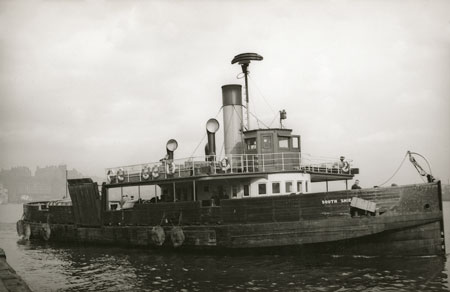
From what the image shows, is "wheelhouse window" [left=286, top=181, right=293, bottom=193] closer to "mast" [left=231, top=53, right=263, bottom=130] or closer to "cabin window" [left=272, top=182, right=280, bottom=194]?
"cabin window" [left=272, top=182, right=280, bottom=194]

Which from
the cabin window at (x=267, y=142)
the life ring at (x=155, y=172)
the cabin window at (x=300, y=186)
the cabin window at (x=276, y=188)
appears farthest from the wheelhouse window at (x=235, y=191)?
the life ring at (x=155, y=172)

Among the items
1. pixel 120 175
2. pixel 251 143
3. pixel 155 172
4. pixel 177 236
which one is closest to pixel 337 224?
pixel 251 143

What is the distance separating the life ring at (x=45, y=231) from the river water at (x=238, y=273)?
778cm

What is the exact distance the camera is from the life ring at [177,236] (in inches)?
794

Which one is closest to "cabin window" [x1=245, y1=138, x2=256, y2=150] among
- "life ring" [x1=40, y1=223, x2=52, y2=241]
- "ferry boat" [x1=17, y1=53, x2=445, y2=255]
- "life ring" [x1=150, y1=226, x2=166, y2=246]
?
"ferry boat" [x1=17, y1=53, x2=445, y2=255]

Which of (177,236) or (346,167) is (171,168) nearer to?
(177,236)

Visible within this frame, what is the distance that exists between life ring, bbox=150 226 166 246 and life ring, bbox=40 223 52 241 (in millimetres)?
11368

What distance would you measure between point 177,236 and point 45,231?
13.5m

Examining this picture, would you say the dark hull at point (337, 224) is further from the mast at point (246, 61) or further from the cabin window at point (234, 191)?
the mast at point (246, 61)

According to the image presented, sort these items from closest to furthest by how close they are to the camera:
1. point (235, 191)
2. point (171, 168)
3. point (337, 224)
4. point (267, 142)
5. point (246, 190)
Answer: point (337, 224) → point (246, 190) → point (267, 142) → point (235, 191) → point (171, 168)

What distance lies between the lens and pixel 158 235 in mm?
21062

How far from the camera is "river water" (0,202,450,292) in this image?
14.4 m

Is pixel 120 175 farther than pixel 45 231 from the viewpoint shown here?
No

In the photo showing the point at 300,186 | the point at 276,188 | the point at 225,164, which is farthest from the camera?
the point at 300,186
